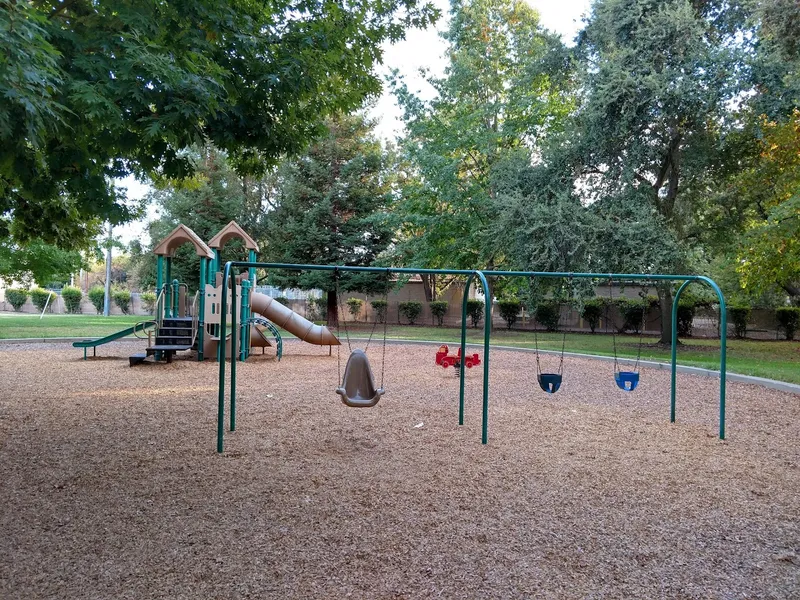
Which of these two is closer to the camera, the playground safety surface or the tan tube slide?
the playground safety surface

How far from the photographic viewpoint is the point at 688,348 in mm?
17000

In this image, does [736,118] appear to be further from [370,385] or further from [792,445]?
[370,385]

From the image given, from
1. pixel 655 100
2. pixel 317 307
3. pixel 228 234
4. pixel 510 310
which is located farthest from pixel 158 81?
pixel 317 307

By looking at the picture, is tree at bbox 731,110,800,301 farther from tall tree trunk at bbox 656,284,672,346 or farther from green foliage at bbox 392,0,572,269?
green foliage at bbox 392,0,572,269

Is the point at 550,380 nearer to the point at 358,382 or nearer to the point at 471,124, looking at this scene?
the point at 358,382

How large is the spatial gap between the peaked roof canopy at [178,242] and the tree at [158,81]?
4.96 metres

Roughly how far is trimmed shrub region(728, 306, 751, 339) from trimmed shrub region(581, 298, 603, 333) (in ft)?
16.3

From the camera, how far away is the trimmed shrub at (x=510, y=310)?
1016 inches

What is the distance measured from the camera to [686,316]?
2289 cm

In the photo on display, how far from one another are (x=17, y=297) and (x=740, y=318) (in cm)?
4388

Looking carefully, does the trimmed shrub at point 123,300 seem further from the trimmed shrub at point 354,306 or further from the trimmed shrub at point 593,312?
the trimmed shrub at point 593,312

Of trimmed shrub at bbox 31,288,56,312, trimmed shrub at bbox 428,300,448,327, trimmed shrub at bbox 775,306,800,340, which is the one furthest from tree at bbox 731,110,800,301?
trimmed shrub at bbox 31,288,56,312

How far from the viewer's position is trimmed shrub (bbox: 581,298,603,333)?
2452 cm

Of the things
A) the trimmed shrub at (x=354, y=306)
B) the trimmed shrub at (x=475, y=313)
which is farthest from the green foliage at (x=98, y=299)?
the trimmed shrub at (x=475, y=313)
